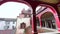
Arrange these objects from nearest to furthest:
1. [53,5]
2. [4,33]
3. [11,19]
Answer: [53,5], [4,33], [11,19]

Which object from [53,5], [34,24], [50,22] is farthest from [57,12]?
[50,22]

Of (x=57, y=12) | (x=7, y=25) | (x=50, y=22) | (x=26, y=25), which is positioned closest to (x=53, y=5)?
(x=57, y=12)

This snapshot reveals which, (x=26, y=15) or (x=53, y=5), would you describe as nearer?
(x=53, y=5)

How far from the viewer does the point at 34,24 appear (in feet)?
19.1

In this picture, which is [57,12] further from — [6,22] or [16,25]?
[6,22]

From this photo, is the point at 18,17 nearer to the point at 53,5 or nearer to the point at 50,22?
the point at 50,22

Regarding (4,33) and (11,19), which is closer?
(4,33)

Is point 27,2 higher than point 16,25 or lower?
higher

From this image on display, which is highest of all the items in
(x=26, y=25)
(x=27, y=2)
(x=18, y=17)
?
(x=27, y=2)

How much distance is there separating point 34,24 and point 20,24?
12.3 feet

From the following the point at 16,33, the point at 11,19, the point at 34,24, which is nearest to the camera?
the point at 34,24

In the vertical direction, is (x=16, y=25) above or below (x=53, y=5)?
below

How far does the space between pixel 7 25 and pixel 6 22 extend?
0.40m

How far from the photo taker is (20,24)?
941 cm
